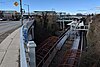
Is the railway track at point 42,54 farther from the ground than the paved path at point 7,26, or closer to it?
closer to it

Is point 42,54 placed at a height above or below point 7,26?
below

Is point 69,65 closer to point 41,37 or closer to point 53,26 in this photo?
point 41,37

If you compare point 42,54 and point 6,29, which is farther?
point 6,29

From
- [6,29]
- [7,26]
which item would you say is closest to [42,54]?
[6,29]

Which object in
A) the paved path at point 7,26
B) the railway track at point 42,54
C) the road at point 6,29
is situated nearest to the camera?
the railway track at point 42,54

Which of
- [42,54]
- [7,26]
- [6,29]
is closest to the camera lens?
[42,54]

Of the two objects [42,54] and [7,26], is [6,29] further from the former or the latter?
[42,54]

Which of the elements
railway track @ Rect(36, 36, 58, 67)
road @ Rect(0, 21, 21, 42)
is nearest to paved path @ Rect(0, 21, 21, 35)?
road @ Rect(0, 21, 21, 42)

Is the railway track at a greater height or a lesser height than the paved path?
lesser

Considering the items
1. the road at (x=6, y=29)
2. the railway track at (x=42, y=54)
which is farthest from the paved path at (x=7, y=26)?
the railway track at (x=42, y=54)

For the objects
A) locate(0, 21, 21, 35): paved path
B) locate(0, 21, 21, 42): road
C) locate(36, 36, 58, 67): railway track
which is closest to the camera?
locate(36, 36, 58, 67): railway track

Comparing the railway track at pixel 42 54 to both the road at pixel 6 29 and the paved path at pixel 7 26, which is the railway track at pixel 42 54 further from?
the paved path at pixel 7 26

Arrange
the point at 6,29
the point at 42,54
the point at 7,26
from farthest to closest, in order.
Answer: the point at 7,26
the point at 6,29
the point at 42,54

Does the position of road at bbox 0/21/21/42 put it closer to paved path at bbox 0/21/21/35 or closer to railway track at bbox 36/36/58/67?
paved path at bbox 0/21/21/35
